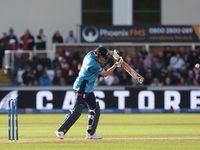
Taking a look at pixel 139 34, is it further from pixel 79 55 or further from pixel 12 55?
pixel 12 55

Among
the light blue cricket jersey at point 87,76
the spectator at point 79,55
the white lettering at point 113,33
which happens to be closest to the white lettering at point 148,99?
the spectator at point 79,55

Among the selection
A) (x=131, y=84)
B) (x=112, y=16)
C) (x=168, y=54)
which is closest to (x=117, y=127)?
(x=131, y=84)

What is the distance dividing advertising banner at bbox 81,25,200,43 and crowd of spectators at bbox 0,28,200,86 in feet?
2.45

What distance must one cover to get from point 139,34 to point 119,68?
400cm

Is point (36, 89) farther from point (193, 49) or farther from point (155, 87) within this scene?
point (193, 49)

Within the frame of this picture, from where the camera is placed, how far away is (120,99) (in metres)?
23.3

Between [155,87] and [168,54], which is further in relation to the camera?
[168,54]

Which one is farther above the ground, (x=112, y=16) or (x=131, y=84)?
(x=112, y=16)

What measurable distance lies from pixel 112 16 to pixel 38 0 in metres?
4.35

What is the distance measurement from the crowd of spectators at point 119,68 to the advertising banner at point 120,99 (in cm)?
103

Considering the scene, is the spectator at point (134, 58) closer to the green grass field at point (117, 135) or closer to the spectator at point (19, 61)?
the spectator at point (19, 61)

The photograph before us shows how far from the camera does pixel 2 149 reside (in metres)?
10.9

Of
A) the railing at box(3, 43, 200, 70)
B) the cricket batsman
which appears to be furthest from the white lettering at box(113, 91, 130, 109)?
the cricket batsman

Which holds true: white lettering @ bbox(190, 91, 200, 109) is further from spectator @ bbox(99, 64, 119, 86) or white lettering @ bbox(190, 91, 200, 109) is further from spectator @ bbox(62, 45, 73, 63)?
spectator @ bbox(62, 45, 73, 63)
